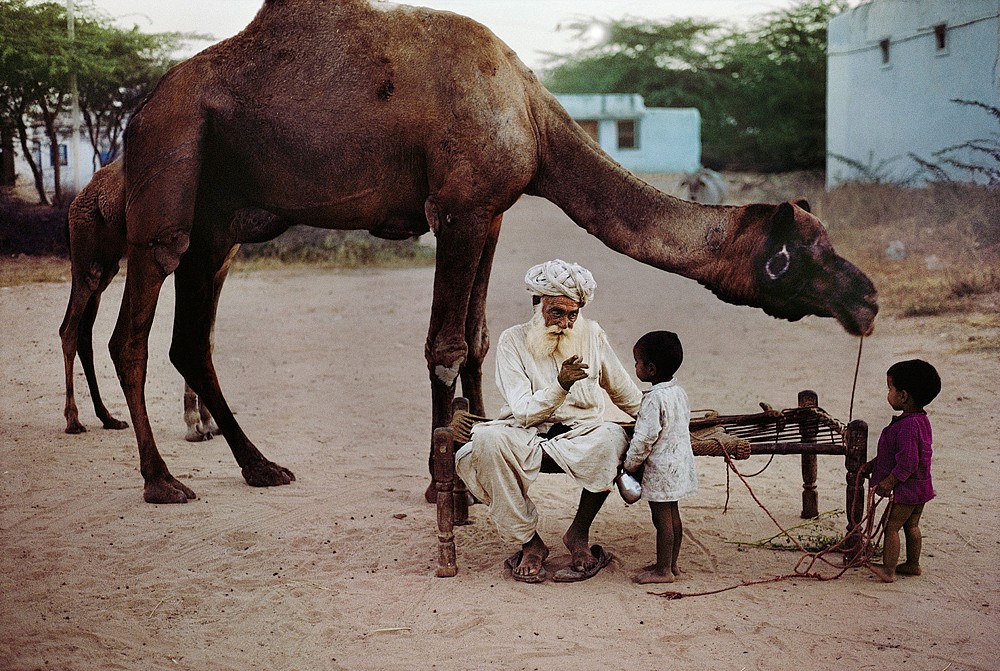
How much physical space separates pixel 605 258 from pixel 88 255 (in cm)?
1063

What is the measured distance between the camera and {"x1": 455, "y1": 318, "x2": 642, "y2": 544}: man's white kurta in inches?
163

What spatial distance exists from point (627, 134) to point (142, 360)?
20.7 meters

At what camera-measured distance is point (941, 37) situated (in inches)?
511

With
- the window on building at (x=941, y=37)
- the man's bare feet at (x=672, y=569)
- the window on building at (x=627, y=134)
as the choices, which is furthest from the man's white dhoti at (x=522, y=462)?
the window on building at (x=627, y=134)

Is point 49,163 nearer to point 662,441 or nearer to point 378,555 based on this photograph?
point 378,555

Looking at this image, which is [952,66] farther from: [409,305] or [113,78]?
[113,78]

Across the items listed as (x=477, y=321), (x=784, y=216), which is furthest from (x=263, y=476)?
(x=784, y=216)

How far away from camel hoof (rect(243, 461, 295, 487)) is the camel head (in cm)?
270

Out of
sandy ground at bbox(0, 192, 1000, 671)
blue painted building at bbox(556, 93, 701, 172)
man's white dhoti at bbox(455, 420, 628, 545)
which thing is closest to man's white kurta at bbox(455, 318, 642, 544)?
man's white dhoti at bbox(455, 420, 628, 545)

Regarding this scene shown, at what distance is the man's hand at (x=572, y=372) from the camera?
397cm

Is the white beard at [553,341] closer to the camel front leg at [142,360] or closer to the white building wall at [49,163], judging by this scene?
the camel front leg at [142,360]

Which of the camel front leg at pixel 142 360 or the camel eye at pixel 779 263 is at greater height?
the camel eye at pixel 779 263

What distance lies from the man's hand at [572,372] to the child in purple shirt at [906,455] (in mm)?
1241

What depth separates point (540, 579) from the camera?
4219 millimetres
